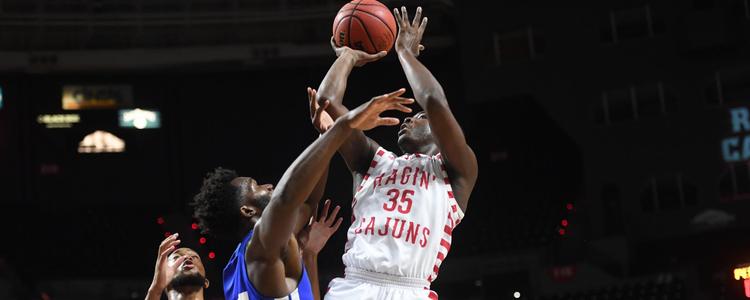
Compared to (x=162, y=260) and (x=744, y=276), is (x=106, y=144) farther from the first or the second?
(x=162, y=260)

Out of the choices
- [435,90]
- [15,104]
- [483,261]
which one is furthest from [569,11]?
[435,90]

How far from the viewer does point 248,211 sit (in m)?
3.69

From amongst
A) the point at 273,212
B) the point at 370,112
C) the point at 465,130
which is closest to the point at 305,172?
the point at 273,212

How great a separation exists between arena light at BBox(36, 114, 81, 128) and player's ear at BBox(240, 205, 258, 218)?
1258cm

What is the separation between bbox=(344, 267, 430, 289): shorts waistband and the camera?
11.7ft

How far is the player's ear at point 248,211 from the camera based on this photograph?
368 centimetres

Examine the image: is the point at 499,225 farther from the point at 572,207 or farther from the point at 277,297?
the point at 277,297

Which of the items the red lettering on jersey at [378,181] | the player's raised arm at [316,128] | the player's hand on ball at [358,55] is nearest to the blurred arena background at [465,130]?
the player's hand on ball at [358,55]

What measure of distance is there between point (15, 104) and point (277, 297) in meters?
13.3

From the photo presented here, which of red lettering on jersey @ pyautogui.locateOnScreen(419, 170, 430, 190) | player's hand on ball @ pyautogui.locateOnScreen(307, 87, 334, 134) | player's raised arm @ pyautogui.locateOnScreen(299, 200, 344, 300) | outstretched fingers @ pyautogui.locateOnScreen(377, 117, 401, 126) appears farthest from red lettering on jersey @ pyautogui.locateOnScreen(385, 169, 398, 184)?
player's raised arm @ pyautogui.locateOnScreen(299, 200, 344, 300)

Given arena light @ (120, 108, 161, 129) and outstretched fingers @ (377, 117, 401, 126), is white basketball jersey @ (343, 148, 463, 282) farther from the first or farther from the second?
arena light @ (120, 108, 161, 129)

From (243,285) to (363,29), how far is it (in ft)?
4.55

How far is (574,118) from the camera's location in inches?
631

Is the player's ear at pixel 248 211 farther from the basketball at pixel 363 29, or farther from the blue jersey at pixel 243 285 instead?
the basketball at pixel 363 29
